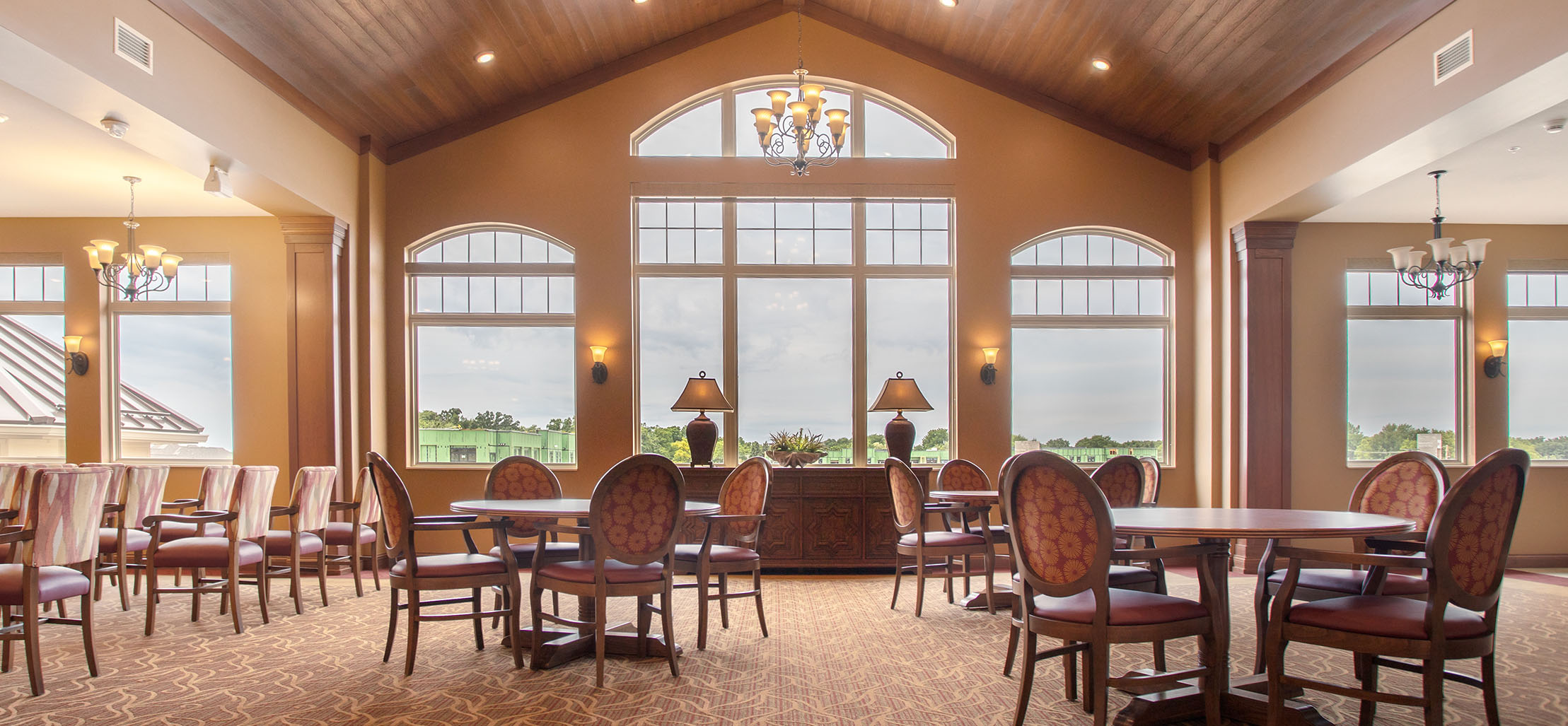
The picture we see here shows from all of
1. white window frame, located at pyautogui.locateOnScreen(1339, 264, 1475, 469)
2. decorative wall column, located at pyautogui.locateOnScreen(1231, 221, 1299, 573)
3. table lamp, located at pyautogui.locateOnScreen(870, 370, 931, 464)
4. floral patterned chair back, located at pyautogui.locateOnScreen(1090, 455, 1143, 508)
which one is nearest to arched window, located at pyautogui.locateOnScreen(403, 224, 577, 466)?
table lamp, located at pyautogui.locateOnScreen(870, 370, 931, 464)

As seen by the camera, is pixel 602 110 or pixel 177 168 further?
pixel 602 110

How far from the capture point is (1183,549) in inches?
122

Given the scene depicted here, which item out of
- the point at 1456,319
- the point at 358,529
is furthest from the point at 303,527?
the point at 1456,319

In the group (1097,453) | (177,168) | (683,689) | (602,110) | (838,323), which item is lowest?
(683,689)

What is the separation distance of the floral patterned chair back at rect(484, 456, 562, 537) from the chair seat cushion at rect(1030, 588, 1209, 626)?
3.00 m

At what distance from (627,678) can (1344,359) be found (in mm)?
6628

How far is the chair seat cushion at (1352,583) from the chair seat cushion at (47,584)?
17.0ft

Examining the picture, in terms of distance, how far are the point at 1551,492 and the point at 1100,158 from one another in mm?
4770

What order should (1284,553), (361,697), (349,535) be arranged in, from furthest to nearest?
1. (349,535)
2. (361,697)
3. (1284,553)

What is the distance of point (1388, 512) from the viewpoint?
4258mm

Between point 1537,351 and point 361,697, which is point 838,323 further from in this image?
point 1537,351

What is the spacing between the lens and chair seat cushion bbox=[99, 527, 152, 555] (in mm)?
5812

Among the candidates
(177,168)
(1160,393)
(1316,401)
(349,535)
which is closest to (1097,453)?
(1160,393)

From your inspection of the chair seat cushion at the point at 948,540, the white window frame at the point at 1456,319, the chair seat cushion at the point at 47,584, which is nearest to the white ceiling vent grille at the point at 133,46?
the chair seat cushion at the point at 47,584
